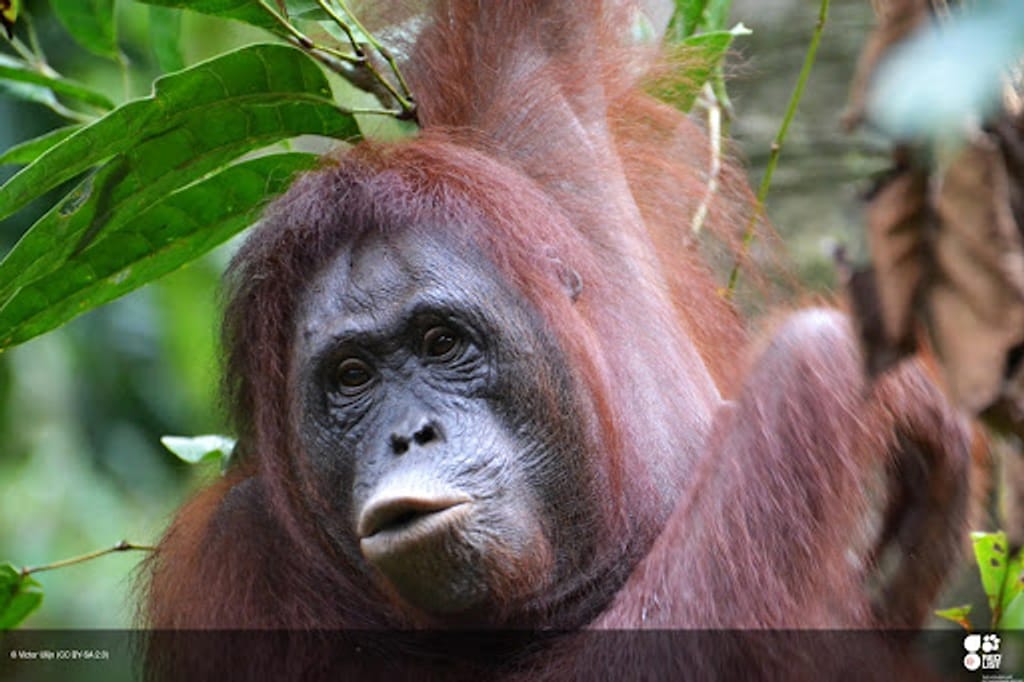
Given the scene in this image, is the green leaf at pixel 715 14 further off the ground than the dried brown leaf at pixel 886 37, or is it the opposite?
the dried brown leaf at pixel 886 37

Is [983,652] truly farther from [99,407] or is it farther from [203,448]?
[99,407]

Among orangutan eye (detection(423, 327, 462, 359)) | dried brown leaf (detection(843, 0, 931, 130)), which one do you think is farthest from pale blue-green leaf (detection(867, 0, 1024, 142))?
orangutan eye (detection(423, 327, 462, 359))

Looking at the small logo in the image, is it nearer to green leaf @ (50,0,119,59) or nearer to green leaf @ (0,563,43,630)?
green leaf @ (0,563,43,630)

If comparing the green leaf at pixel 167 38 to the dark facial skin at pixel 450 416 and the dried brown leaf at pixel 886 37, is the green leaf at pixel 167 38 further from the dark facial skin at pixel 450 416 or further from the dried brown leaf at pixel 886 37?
the dried brown leaf at pixel 886 37

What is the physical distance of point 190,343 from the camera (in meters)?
6.72

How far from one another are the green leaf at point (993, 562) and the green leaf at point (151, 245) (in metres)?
1.74

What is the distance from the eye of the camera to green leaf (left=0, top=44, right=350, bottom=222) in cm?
282

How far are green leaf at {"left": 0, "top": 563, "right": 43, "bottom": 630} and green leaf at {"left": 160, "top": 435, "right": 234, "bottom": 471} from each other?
0.48 metres

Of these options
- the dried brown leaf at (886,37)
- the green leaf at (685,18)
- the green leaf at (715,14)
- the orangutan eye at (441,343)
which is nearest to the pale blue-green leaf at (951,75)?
the dried brown leaf at (886,37)

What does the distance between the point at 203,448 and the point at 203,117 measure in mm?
1015

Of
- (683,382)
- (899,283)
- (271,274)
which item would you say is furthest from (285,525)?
(899,283)

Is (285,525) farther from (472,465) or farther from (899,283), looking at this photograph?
(899,283)

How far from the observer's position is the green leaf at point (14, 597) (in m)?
3.42

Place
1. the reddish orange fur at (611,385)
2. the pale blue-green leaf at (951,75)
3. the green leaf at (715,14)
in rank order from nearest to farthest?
the pale blue-green leaf at (951,75) → the reddish orange fur at (611,385) → the green leaf at (715,14)
